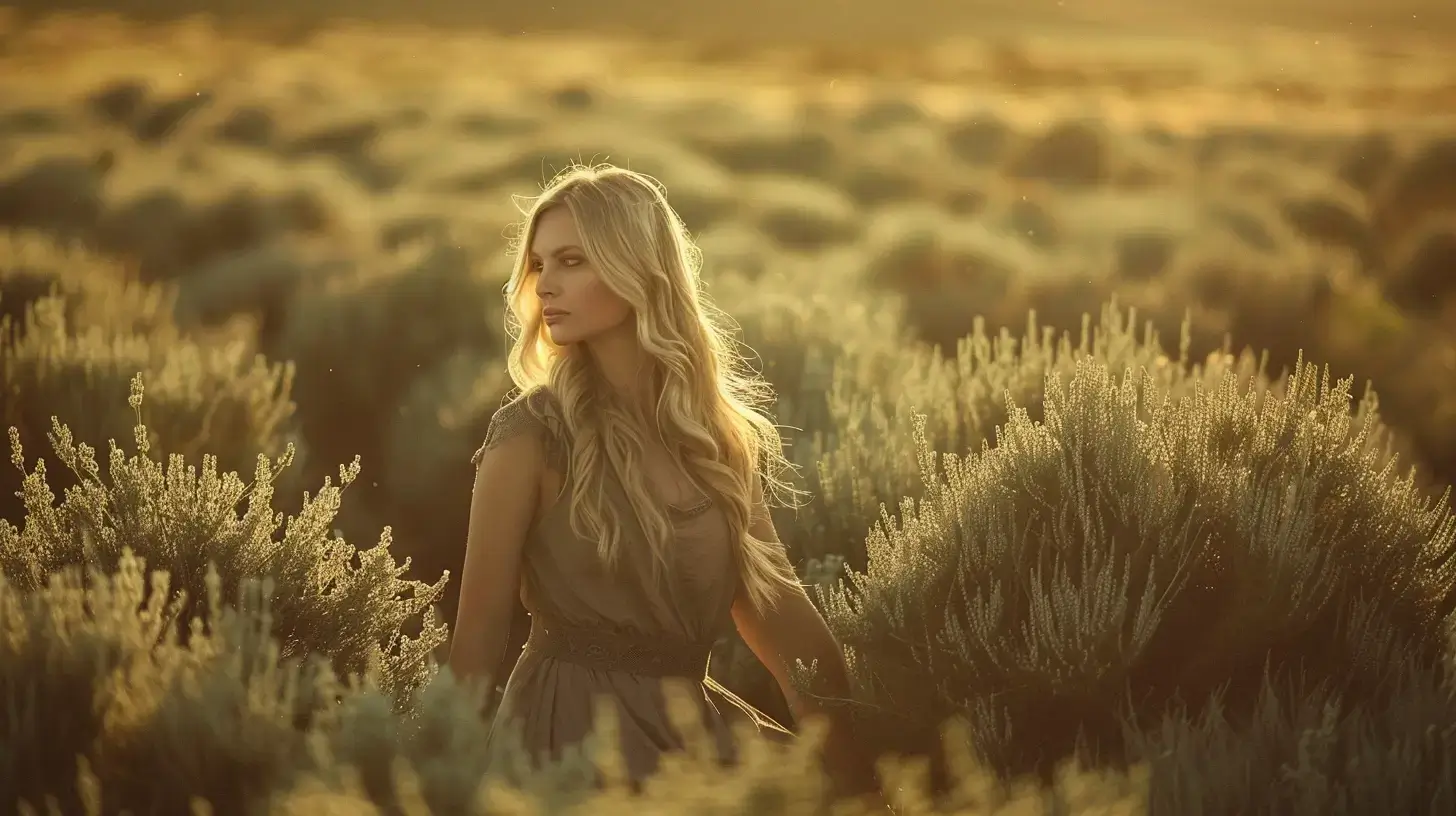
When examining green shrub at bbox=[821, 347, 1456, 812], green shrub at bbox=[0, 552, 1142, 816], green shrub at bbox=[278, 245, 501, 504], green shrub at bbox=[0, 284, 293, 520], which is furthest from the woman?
green shrub at bbox=[278, 245, 501, 504]

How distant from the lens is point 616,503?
3783mm

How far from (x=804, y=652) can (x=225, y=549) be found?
1.66 m

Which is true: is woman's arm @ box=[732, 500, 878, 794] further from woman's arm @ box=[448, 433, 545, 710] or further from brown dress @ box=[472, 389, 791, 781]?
woman's arm @ box=[448, 433, 545, 710]

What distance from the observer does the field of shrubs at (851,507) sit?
9.74 ft

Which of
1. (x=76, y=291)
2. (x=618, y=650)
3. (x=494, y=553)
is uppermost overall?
(x=494, y=553)

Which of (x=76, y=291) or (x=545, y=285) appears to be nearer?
(x=545, y=285)

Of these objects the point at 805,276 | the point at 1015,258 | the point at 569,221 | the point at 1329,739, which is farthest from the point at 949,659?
the point at 1015,258

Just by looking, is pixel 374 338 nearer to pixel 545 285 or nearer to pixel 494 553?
pixel 545 285

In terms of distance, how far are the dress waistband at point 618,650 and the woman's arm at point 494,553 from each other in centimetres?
17

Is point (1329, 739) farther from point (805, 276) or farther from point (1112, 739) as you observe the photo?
point (805, 276)

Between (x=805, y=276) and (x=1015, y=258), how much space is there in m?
4.04

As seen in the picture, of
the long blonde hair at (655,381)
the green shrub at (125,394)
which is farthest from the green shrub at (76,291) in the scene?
the long blonde hair at (655,381)

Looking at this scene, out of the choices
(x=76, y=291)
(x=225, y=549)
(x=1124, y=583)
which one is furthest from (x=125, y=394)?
(x=1124, y=583)

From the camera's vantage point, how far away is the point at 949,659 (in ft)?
12.9
